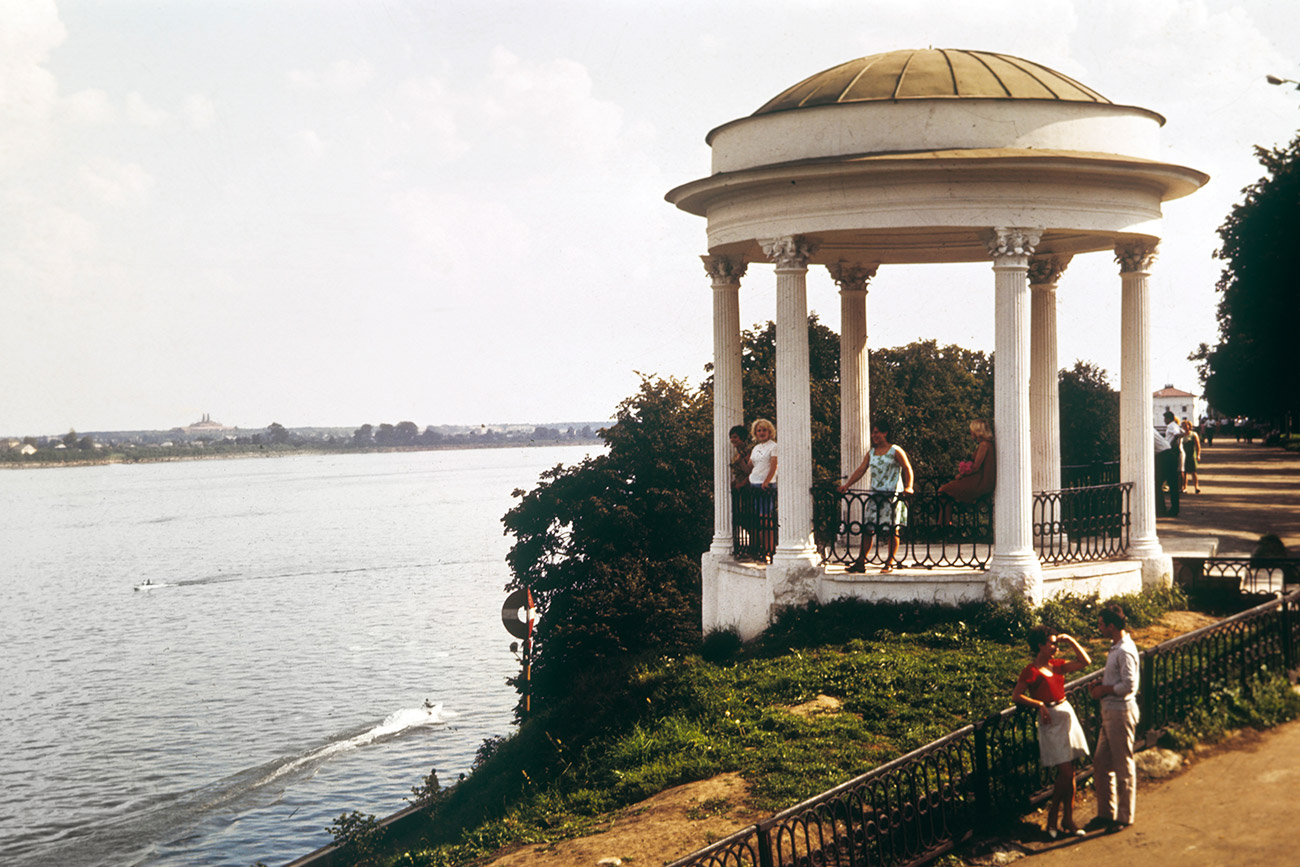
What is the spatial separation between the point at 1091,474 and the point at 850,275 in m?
5.25

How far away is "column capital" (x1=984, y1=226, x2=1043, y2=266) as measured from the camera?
647 inches

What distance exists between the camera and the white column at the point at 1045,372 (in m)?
20.2

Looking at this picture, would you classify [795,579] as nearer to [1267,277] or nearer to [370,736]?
[1267,277]

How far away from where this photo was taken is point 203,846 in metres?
37.9

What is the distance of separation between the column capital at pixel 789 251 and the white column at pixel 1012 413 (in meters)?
2.44

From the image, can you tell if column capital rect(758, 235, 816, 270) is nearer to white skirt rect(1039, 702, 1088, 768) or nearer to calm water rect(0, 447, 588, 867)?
white skirt rect(1039, 702, 1088, 768)

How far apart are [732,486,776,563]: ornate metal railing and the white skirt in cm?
782

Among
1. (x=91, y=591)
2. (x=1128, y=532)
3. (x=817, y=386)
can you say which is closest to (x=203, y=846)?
(x=817, y=386)

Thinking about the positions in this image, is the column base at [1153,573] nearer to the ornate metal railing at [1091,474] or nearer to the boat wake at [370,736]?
the ornate metal railing at [1091,474]

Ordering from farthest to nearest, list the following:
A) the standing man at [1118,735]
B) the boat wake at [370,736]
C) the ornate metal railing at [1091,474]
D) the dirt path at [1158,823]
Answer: the boat wake at [370,736] → the ornate metal railing at [1091,474] → the standing man at [1118,735] → the dirt path at [1158,823]

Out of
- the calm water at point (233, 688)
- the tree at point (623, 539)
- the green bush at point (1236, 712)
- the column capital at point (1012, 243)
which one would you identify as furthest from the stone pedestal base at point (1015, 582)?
the calm water at point (233, 688)

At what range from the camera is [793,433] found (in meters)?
17.5

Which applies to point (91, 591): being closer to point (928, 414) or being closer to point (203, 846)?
point (203, 846)

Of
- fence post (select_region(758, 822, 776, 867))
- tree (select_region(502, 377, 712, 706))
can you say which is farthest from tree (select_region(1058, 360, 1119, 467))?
fence post (select_region(758, 822, 776, 867))
